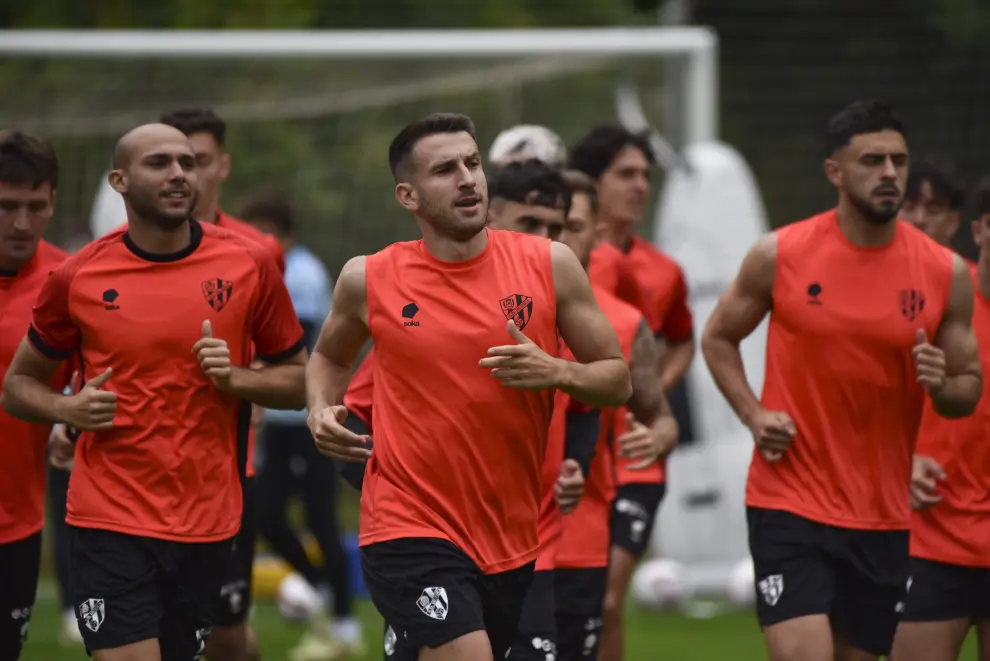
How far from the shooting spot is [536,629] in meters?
6.43

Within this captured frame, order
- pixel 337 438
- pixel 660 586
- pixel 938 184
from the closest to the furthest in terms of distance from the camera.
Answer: pixel 337 438 < pixel 938 184 < pixel 660 586

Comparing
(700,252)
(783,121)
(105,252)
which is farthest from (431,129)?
(783,121)

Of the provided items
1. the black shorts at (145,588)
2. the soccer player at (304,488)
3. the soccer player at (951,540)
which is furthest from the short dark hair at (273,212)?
the soccer player at (951,540)

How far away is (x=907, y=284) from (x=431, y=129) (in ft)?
6.53

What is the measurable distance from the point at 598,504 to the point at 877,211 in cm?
163

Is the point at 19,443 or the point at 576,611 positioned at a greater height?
the point at 19,443

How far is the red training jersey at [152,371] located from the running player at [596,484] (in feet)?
4.56

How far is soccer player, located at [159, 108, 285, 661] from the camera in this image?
24.1 ft

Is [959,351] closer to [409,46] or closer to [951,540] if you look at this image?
[951,540]

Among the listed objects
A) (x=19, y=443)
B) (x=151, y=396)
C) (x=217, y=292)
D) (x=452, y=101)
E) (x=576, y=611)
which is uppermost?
(x=452, y=101)

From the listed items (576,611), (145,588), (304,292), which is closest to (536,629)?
(576,611)

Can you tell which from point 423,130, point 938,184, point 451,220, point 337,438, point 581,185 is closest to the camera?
point 337,438

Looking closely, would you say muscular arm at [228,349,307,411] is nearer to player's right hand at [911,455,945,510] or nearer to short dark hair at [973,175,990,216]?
player's right hand at [911,455,945,510]

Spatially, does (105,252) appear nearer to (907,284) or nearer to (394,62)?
(907,284)
